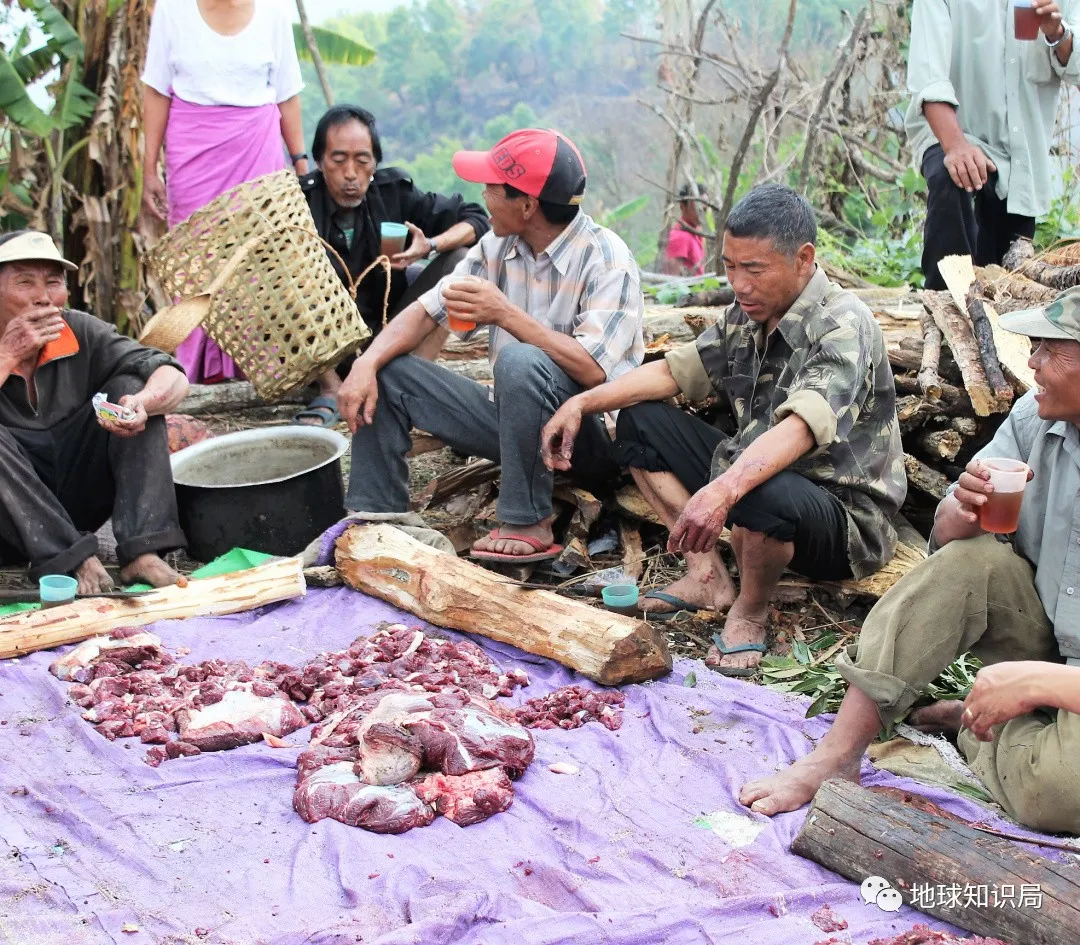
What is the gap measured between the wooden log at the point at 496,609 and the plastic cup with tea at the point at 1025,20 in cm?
326

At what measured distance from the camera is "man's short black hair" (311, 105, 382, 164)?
19.9 feet

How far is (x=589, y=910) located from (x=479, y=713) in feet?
2.67

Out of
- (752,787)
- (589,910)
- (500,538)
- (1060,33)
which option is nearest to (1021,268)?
(1060,33)

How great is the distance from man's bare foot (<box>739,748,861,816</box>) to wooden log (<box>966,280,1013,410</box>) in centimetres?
187

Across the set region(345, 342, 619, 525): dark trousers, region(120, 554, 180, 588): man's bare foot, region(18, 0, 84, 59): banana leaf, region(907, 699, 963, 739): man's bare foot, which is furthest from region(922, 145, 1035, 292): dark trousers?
region(18, 0, 84, 59): banana leaf

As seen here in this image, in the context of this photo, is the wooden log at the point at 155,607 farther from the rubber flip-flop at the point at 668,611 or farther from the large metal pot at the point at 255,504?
the rubber flip-flop at the point at 668,611

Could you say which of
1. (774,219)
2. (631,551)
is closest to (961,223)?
(774,219)

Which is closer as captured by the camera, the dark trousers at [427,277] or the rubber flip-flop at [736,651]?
the rubber flip-flop at [736,651]

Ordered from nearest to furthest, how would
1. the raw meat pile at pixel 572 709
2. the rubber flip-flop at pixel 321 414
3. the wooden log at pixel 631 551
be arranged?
the raw meat pile at pixel 572 709, the wooden log at pixel 631 551, the rubber flip-flop at pixel 321 414

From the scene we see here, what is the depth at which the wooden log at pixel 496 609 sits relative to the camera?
3.70 metres

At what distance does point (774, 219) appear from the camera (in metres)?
3.69

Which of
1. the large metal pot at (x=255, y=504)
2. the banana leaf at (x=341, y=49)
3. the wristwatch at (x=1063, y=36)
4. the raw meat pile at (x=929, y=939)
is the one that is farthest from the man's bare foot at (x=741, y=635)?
the banana leaf at (x=341, y=49)

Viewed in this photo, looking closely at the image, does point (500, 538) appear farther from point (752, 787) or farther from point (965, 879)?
point (965, 879)

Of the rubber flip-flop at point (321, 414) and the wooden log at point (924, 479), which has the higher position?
the wooden log at point (924, 479)
